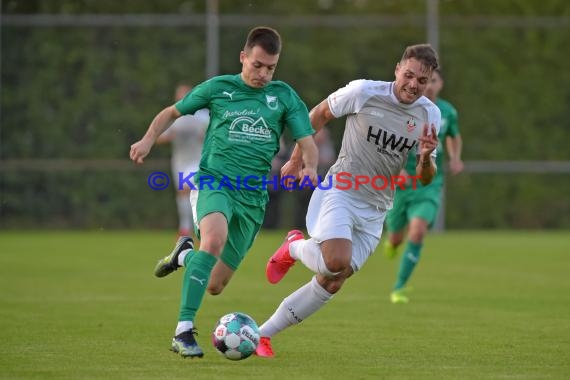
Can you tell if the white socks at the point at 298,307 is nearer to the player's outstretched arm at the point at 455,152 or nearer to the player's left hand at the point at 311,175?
the player's left hand at the point at 311,175

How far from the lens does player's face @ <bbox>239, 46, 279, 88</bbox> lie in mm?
7438

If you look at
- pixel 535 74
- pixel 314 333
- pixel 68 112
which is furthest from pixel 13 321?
pixel 535 74

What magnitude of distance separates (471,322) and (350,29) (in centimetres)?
1222

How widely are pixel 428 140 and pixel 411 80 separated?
49cm

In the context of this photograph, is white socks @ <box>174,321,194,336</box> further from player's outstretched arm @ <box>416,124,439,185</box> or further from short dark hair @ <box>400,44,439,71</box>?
short dark hair @ <box>400,44,439,71</box>

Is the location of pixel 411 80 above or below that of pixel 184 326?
above

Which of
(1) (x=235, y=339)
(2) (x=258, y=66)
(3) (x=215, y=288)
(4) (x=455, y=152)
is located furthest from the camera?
(4) (x=455, y=152)

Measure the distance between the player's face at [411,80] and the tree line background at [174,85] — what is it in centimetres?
1267

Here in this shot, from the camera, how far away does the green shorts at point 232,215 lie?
7270 millimetres

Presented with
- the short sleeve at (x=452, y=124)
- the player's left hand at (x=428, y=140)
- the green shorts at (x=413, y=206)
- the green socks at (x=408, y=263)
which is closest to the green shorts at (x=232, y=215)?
the player's left hand at (x=428, y=140)

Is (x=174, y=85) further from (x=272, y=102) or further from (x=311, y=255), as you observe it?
(x=311, y=255)

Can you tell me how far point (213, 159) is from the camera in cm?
749

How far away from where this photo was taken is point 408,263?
35.7 feet

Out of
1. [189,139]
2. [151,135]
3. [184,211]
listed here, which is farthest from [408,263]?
[184,211]
